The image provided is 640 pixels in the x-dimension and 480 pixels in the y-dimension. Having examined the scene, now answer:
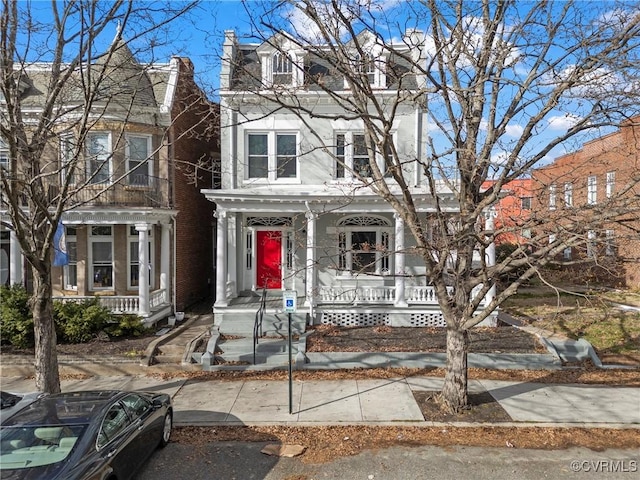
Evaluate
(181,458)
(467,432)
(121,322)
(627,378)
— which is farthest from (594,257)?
(121,322)

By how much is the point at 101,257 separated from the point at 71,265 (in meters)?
1.09

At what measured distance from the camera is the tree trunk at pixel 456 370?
707 centimetres

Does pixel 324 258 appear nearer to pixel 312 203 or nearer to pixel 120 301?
pixel 312 203

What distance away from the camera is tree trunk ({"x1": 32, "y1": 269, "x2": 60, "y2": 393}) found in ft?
23.1

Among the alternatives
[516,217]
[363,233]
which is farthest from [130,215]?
[516,217]

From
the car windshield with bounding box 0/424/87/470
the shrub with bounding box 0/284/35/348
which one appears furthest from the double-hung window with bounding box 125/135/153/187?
the car windshield with bounding box 0/424/87/470

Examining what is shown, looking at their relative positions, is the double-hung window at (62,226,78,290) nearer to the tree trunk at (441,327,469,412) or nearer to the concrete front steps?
the concrete front steps

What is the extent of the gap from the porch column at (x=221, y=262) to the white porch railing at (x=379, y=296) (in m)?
2.97

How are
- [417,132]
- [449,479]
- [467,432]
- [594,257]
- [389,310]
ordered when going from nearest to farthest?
[449,479], [594,257], [467,432], [389,310], [417,132]

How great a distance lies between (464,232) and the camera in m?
6.59

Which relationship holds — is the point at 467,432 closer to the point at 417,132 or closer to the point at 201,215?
the point at 417,132

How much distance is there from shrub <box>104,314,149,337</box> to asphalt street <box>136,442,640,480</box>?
6040 mm

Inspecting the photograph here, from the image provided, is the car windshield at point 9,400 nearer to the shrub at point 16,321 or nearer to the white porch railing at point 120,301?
the shrub at point 16,321

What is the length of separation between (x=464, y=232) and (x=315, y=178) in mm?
7459
